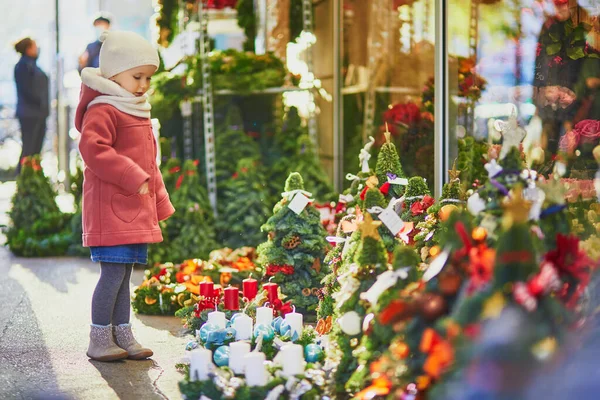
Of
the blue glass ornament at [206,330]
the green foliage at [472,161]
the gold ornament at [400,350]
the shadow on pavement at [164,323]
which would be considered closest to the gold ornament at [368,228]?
the gold ornament at [400,350]

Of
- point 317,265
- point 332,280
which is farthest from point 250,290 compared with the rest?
point 332,280

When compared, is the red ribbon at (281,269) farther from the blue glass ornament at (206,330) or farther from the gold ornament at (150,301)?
the blue glass ornament at (206,330)

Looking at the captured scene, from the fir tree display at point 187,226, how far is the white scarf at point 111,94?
310 cm

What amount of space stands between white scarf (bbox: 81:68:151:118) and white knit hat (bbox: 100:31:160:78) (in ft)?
0.24

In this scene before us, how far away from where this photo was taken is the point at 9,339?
17.5 feet

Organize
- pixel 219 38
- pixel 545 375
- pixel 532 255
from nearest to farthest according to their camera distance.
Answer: pixel 545 375, pixel 532 255, pixel 219 38

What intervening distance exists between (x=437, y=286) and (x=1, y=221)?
30.6 feet

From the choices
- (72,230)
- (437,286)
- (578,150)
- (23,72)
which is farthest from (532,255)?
(23,72)

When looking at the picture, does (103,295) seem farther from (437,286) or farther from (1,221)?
(1,221)

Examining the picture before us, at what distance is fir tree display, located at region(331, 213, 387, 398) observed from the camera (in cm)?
367

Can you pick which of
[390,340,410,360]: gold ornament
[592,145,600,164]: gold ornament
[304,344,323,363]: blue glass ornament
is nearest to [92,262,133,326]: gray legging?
[304,344,323,363]: blue glass ornament

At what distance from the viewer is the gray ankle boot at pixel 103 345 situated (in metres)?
4.74

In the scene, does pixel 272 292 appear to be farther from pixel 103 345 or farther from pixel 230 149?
pixel 230 149

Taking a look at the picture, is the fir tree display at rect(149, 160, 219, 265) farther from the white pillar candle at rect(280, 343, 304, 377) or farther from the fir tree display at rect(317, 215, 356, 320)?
the white pillar candle at rect(280, 343, 304, 377)
